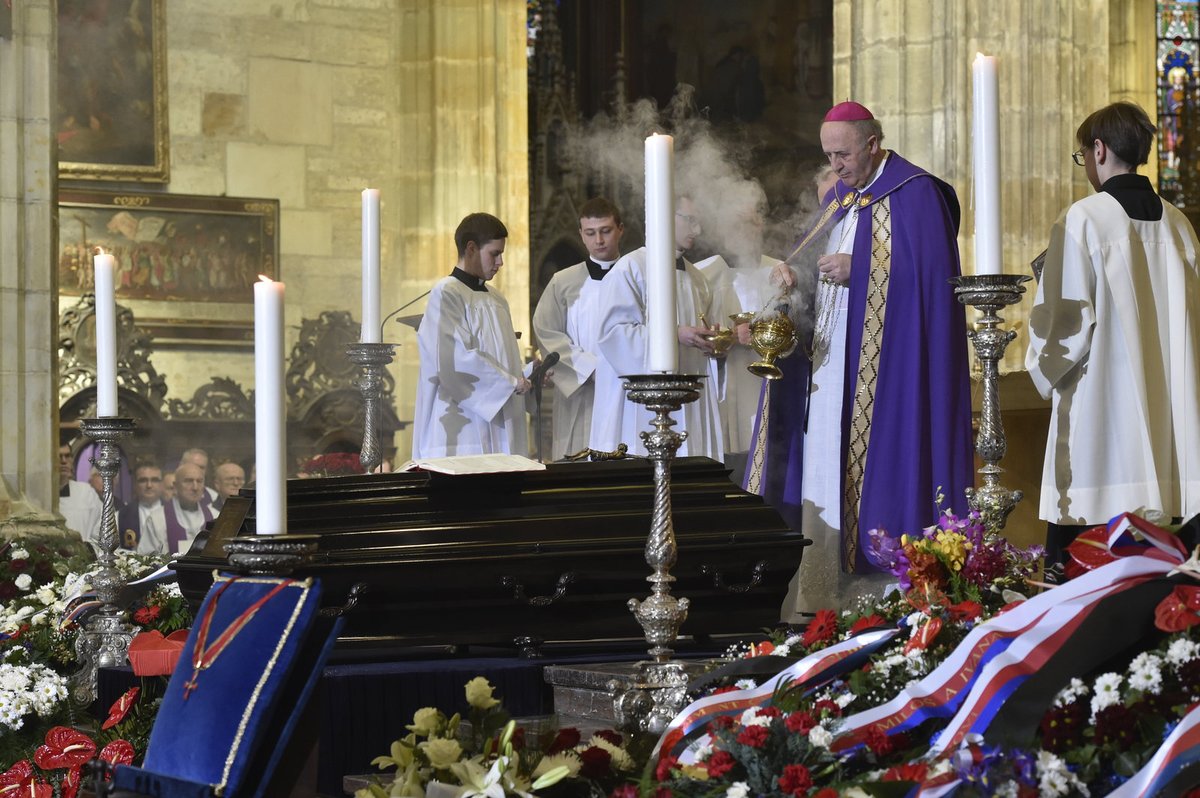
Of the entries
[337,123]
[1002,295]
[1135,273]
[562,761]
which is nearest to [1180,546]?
[562,761]

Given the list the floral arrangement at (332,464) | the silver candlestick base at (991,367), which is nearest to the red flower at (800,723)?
the silver candlestick base at (991,367)

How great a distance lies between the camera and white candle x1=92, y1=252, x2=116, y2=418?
426 centimetres

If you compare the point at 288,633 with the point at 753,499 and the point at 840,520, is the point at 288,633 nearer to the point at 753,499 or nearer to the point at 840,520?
the point at 753,499

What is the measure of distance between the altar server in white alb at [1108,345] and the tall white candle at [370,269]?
1850 mm

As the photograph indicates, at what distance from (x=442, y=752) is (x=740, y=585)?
1.54 m

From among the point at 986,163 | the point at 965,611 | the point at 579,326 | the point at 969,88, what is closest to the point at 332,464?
the point at 579,326

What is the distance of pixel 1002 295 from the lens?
334 cm

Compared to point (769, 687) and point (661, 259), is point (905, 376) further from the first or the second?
point (769, 687)

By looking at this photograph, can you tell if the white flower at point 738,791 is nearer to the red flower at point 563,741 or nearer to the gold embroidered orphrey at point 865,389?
the red flower at point 563,741

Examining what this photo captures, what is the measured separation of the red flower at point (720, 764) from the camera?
2277 millimetres

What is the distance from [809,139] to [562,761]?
45.9ft

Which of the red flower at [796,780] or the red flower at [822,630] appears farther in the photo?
the red flower at [822,630]

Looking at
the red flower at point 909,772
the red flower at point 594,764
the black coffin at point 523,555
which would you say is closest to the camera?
the red flower at point 909,772

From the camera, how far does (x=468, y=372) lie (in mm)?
6977
